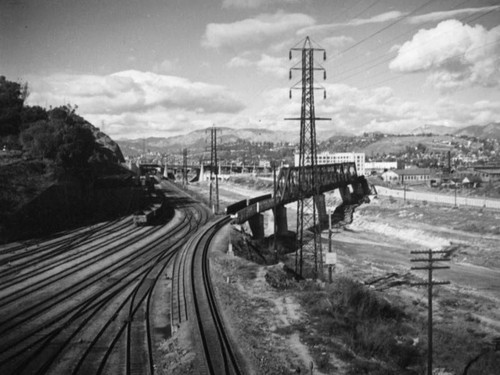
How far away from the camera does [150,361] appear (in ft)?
55.6

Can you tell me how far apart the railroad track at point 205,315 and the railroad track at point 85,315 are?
2056 mm

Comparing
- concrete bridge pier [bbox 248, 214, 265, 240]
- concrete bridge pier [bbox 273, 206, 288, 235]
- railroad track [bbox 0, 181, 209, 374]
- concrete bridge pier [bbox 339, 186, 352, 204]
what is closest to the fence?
concrete bridge pier [bbox 339, 186, 352, 204]

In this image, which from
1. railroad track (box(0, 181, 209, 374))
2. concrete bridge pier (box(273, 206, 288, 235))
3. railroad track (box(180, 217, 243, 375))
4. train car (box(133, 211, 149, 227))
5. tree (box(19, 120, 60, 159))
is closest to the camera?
railroad track (box(180, 217, 243, 375))

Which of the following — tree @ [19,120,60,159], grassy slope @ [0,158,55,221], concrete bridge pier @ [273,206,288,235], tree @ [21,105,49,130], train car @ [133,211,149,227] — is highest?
tree @ [21,105,49,130]

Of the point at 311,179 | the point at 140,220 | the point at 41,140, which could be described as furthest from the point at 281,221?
the point at 41,140

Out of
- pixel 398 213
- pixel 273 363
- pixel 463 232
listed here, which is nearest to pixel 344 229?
pixel 398 213

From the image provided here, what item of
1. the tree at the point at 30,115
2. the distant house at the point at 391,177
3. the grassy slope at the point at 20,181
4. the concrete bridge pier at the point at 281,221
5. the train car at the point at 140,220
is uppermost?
the tree at the point at 30,115

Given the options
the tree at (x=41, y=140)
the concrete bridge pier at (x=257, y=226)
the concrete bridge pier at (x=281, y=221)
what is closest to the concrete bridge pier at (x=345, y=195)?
the concrete bridge pier at (x=281, y=221)

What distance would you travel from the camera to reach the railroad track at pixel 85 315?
17016mm

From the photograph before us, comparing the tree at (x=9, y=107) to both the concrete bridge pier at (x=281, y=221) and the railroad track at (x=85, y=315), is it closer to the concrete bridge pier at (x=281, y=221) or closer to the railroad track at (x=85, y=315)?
the railroad track at (x=85, y=315)

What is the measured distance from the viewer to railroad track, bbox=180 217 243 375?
52.0ft

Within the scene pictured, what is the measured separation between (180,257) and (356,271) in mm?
18424

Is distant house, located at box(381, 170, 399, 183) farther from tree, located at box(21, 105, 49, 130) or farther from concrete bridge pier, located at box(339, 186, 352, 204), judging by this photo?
tree, located at box(21, 105, 49, 130)

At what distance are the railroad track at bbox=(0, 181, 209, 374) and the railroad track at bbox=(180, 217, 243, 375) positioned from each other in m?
2.06
